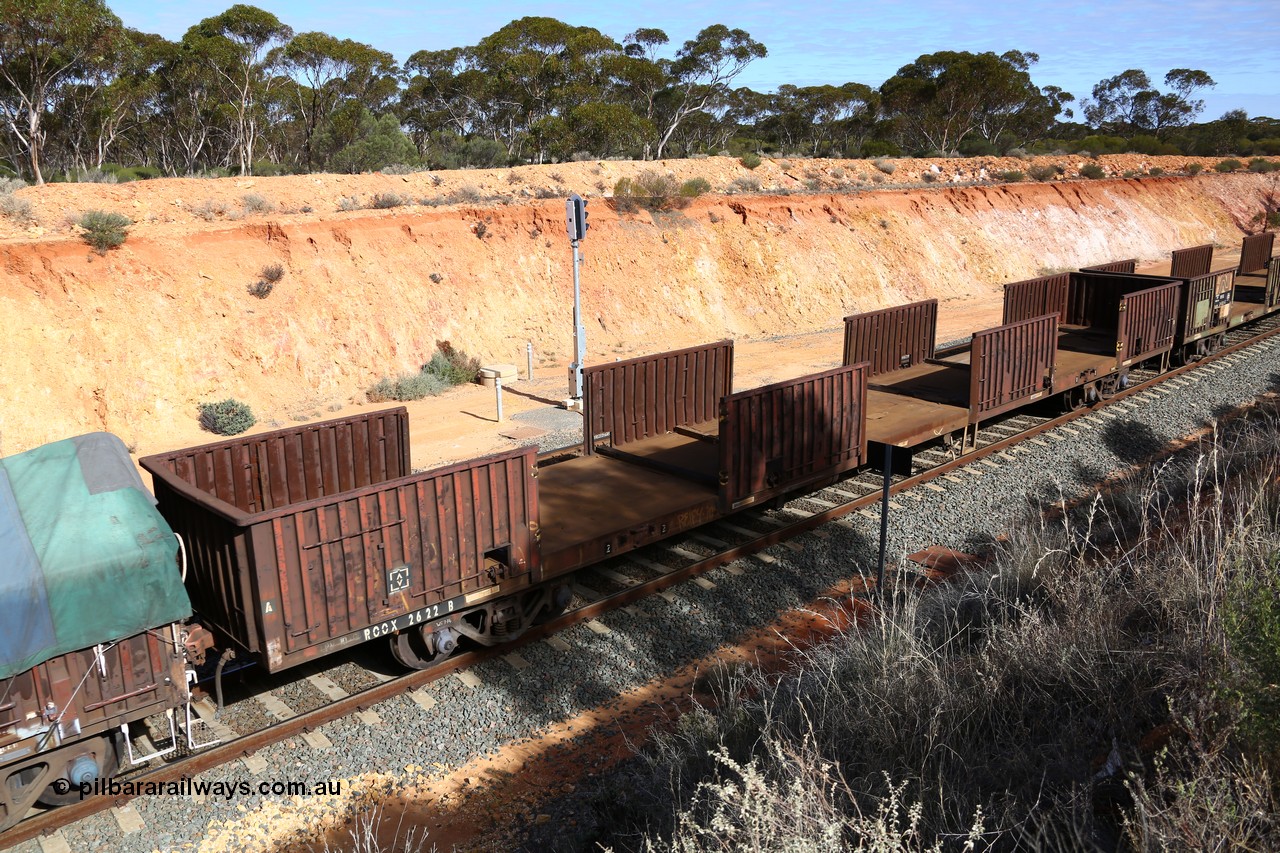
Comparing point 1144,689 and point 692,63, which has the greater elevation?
point 692,63

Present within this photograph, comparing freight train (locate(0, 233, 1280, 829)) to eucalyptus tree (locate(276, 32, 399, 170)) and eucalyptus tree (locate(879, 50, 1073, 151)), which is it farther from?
eucalyptus tree (locate(879, 50, 1073, 151))

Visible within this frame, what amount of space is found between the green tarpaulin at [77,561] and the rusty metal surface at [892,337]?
1206cm

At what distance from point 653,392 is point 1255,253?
2808cm

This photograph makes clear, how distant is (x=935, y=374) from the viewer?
17891mm

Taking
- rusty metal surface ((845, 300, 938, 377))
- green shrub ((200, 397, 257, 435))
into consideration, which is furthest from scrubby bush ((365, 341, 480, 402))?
rusty metal surface ((845, 300, 938, 377))

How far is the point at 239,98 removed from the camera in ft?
135

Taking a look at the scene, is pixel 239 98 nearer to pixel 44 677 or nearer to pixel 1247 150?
pixel 44 677

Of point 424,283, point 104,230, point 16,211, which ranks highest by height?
point 16,211

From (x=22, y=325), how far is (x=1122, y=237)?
1879 inches

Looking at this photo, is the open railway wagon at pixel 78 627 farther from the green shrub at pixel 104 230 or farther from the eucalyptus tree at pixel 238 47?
the eucalyptus tree at pixel 238 47

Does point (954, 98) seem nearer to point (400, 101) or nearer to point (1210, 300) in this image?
point (400, 101)

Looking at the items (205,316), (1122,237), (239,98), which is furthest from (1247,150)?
(205,316)

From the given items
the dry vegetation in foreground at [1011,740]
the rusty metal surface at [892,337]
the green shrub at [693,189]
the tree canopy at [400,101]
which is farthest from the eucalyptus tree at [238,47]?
the dry vegetation in foreground at [1011,740]

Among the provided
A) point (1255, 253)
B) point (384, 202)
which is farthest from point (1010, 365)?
point (1255, 253)
